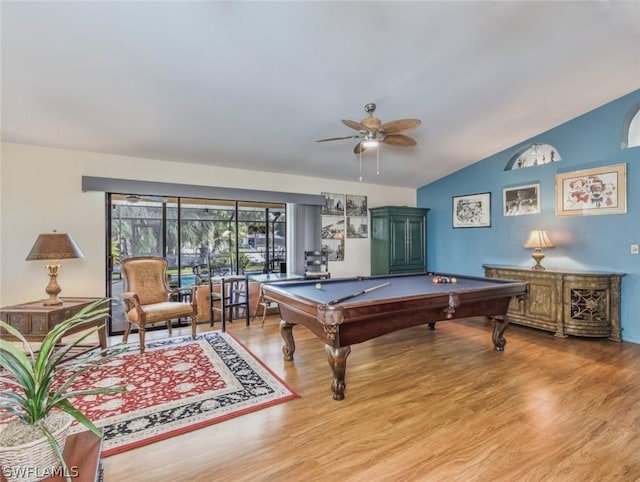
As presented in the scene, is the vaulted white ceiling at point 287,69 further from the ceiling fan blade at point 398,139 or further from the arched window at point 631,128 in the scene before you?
the ceiling fan blade at point 398,139

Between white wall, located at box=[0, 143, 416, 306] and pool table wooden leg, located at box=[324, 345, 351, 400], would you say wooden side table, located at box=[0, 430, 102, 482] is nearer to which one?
pool table wooden leg, located at box=[324, 345, 351, 400]

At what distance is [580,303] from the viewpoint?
4.07m

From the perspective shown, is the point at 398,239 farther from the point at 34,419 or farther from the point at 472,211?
the point at 34,419

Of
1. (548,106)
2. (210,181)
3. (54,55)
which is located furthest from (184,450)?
(548,106)

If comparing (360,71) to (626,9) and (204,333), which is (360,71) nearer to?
(626,9)

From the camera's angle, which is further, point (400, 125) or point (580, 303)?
point (580, 303)

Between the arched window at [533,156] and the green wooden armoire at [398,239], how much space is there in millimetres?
1797

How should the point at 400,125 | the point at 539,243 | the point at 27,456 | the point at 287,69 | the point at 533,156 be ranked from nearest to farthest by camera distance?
the point at 27,456 < the point at 287,69 < the point at 400,125 < the point at 539,243 < the point at 533,156

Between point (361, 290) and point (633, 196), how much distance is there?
12.4ft

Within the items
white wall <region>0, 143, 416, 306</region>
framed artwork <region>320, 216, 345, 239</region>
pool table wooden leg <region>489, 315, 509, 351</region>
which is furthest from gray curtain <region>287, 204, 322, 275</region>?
pool table wooden leg <region>489, 315, 509, 351</region>

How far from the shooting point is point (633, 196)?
4.01 metres

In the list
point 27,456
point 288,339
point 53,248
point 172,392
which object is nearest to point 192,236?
point 53,248

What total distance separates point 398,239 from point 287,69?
161 inches

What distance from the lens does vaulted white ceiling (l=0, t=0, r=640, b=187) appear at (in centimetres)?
240
